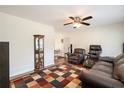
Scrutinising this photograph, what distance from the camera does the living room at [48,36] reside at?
2684 millimetres

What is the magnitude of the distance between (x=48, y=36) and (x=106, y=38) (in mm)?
3324

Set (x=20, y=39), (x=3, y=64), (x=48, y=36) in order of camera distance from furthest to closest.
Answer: (x=48, y=36) → (x=20, y=39) → (x=3, y=64)

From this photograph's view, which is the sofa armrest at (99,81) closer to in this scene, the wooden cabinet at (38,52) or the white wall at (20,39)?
the white wall at (20,39)

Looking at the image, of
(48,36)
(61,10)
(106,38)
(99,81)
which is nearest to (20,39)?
(48,36)

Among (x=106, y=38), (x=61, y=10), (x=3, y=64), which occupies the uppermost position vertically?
(x=61, y=10)

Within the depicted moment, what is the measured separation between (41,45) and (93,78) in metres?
3.11

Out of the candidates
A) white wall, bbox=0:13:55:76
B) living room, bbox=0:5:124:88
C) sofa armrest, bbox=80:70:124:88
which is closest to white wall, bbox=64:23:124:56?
living room, bbox=0:5:124:88

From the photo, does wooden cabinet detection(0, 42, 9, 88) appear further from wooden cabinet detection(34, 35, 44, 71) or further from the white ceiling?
wooden cabinet detection(34, 35, 44, 71)

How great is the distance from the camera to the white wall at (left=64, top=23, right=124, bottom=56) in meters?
4.91

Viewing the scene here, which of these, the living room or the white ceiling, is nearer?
the white ceiling

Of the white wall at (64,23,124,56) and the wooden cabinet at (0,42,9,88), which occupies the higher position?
the white wall at (64,23,124,56)

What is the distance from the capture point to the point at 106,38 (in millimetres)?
5320

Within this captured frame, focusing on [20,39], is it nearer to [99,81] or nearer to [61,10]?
[61,10]
